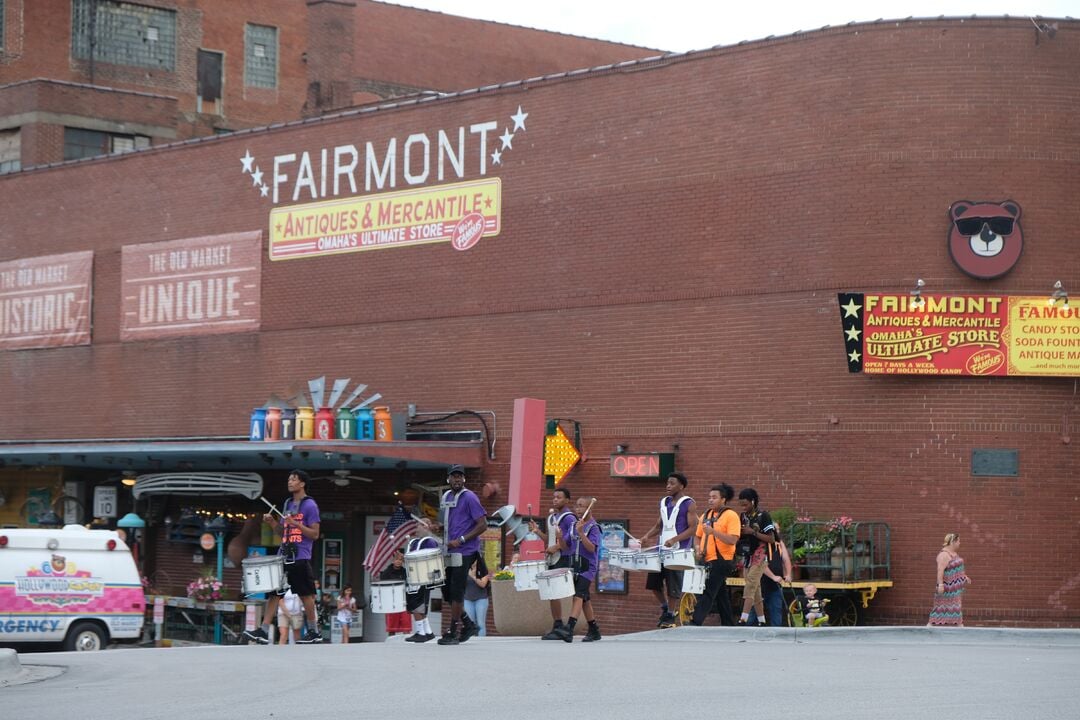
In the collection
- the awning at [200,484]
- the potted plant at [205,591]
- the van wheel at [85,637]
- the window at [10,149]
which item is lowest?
the van wheel at [85,637]

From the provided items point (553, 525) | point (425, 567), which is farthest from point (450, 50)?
point (425, 567)

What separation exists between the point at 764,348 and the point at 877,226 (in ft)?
7.95

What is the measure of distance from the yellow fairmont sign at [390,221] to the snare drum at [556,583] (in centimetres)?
1052

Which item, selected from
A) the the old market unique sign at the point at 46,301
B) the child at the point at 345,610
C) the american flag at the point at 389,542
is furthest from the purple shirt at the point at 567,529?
the the old market unique sign at the point at 46,301

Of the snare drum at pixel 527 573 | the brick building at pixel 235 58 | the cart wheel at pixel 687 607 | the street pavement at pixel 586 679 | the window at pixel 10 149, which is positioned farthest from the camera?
the brick building at pixel 235 58

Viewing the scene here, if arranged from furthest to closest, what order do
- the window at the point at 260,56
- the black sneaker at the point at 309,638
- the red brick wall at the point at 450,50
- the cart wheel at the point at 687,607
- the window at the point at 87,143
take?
the window at the point at 260,56
the red brick wall at the point at 450,50
the window at the point at 87,143
the cart wheel at the point at 687,607
the black sneaker at the point at 309,638

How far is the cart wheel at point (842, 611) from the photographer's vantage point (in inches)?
916

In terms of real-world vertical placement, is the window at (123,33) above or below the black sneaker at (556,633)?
above

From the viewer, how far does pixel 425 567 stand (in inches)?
690

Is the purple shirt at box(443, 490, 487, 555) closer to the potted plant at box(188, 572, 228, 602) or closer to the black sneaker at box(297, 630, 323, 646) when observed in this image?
the black sneaker at box(297, 630, 323, 646)

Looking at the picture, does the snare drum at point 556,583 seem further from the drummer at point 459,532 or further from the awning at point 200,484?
the awning at point 200,484

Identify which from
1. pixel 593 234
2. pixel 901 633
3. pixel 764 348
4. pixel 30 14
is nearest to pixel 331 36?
pixel 30 14

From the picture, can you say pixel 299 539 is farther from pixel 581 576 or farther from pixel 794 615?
pixel 794 615

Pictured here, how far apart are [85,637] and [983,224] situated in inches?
539
